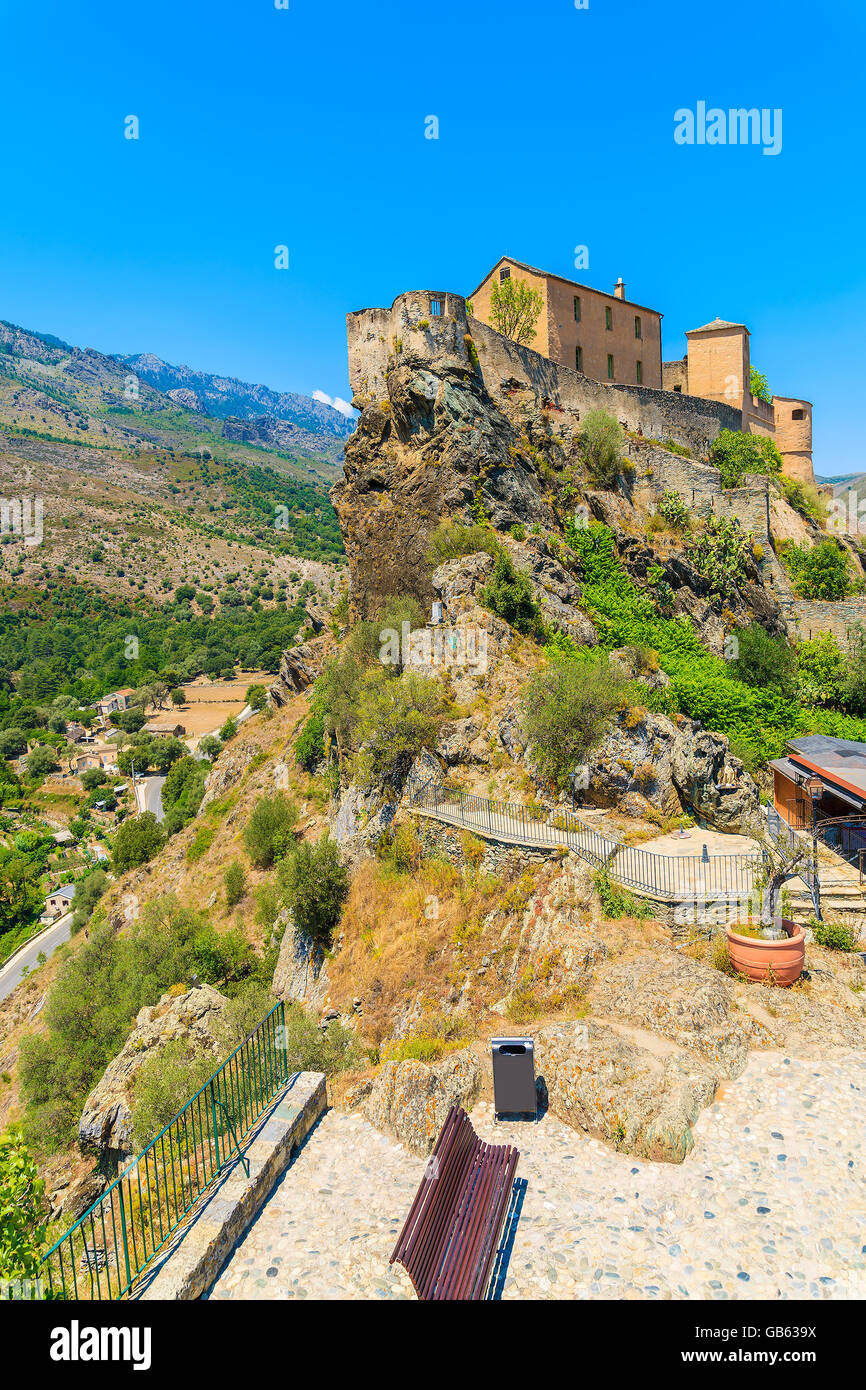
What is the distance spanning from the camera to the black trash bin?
8.46 metres

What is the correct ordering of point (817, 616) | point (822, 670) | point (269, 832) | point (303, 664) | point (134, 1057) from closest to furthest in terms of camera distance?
point (134, 1057) < point (822, 670) < point (269, 832) < point (817, 616) < point (303, 664)

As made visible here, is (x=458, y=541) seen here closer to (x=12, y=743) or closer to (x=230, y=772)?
(x=230, y=772)

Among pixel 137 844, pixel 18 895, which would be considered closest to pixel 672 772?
pixel 137 844

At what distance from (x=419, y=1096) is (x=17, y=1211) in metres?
4.24

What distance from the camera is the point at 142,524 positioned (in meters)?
148

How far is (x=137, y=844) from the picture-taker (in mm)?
45406

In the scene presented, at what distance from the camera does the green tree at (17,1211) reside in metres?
5.55

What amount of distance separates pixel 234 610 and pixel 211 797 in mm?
92540

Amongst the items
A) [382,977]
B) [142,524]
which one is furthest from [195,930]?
[142,524]

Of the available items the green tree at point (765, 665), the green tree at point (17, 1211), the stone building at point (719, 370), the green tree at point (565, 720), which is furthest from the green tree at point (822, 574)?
the green tree at point (17, 1211)

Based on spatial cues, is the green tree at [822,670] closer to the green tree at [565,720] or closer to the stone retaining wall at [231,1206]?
the green tree at [565,720]

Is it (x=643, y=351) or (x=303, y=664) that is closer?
(x=643, y=351)
